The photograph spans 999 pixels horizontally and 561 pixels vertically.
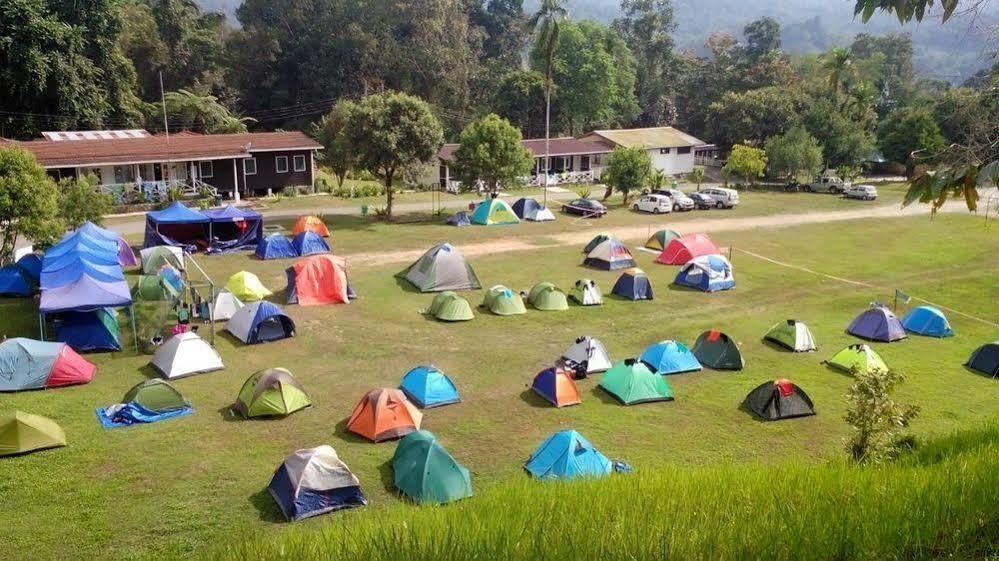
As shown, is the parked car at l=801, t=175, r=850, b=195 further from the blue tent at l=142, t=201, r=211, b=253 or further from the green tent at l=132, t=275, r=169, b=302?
the green tent at l=132, t=275, r=169, b=302

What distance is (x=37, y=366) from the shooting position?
14414 mm

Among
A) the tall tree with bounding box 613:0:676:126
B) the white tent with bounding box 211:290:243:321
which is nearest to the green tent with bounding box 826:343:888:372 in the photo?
the white tent with bounding box 211:290:243:321

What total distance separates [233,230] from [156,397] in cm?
1474

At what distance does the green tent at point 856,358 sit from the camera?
15846 mm

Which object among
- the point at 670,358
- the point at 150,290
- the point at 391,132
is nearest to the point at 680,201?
the point at 391,132

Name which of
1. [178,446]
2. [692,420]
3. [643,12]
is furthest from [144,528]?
[643,12]

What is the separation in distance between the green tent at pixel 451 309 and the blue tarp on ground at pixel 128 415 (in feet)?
25.3

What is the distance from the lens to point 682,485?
19.1 ft

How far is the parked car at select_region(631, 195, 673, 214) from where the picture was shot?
123 ft

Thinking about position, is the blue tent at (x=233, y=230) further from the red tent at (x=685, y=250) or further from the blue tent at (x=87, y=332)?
the red tent at (x=685, y=250)

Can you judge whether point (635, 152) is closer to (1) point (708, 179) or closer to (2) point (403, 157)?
(2) point (403, 157)

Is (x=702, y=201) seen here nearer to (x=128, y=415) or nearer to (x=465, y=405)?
(x=465, y=405)

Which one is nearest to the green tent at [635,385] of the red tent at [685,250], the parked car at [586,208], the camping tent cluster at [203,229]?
the red tent at [685,250]

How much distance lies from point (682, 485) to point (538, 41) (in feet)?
125
